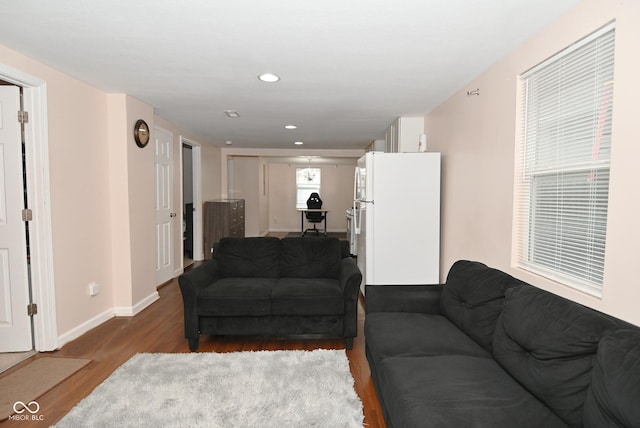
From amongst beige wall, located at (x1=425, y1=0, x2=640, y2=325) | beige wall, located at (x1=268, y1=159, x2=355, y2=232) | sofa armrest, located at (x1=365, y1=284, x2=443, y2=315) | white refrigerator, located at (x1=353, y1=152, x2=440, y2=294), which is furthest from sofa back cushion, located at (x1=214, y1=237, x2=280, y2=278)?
beige wall, located at (x1=268, y1=159, x2=355, y2=232)

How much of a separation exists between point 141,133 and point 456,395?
12.4ft

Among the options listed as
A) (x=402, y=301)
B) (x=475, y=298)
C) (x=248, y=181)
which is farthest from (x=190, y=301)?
(x=248, y=181)

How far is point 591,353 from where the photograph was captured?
136cm

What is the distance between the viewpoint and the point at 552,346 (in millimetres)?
1470

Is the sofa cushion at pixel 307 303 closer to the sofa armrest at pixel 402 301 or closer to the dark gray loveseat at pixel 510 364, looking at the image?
the sofa armrest at pixel 402 301

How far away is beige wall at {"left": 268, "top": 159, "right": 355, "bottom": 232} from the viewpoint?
445 inches

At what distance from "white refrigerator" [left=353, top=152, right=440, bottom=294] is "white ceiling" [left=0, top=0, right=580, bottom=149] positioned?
68 centimetres

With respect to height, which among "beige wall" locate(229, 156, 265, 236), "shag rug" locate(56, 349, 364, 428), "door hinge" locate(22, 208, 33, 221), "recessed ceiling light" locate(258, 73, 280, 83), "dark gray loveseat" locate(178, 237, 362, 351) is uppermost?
"recessed ceiling light" locate(258, 73, 280, 83)

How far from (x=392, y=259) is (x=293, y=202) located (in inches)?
312

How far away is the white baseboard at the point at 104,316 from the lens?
3.01 metres

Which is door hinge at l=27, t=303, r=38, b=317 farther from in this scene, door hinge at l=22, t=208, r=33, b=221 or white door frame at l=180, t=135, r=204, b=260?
white door frame at l=180, t=135, r=204, b=260

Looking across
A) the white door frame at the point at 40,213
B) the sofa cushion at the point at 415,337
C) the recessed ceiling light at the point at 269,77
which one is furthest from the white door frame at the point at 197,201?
the sofa cushion at the point at 415,337

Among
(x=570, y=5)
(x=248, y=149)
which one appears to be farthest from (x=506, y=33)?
(x=248, y=149)

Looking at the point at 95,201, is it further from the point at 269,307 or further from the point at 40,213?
the point at 269,307
